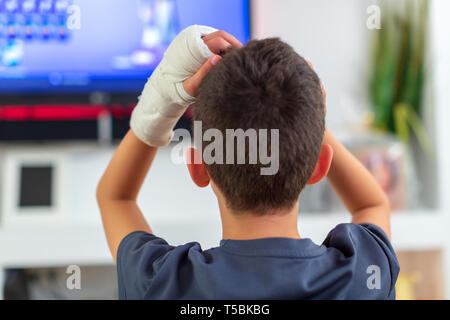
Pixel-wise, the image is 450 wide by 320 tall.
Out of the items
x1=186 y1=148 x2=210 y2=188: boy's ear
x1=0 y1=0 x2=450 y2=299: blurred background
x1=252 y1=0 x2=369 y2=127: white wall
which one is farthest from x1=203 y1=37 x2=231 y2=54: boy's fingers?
x1=252 y1=0 x2=369 y2=127: white wall

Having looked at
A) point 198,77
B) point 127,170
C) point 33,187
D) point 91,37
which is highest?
point 91,37

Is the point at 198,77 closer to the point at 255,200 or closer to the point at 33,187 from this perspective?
the point at 255,200

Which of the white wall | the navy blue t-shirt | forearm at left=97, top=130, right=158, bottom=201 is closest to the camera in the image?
the navy blue t-shirt

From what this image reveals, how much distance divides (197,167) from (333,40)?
107cm

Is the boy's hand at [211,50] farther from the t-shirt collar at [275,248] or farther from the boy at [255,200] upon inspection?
the t-shirt collar at [275,248]

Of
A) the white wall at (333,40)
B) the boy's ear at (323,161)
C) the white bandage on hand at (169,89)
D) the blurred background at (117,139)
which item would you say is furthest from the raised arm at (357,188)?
the white wall at (333,40)

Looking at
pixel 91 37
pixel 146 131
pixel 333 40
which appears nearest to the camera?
pixel 146 131

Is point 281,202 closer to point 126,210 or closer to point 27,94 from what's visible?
point 126,210

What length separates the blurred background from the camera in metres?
1.13

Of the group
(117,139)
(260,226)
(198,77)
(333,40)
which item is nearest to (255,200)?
(260,226)

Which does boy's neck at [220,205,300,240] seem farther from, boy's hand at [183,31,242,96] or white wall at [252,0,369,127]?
white wall at [252,0,369,127]

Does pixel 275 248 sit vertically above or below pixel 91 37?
below

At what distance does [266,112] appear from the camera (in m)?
0.44
